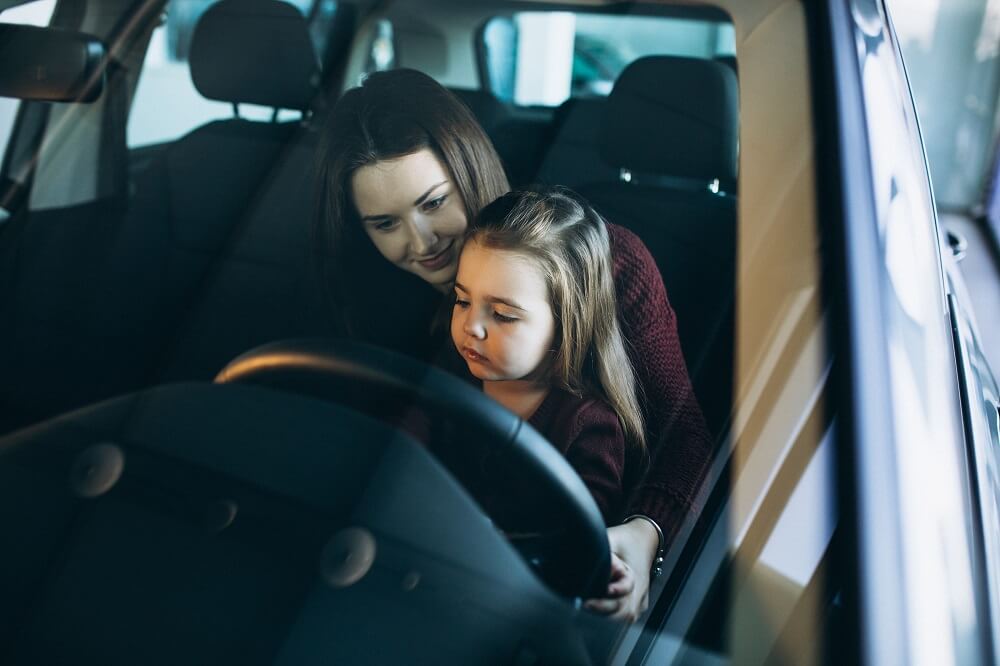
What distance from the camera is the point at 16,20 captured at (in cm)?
121

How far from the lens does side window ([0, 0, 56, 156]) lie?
1.21 metres

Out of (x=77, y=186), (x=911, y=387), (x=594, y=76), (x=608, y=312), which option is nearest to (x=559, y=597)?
(x=608, y=312)

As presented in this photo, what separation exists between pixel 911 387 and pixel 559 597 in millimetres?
351

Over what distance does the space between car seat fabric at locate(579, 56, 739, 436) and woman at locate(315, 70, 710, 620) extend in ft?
0.06

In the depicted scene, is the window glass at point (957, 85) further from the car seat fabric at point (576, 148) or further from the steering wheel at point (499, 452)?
the steering wheel at point (499, 452)

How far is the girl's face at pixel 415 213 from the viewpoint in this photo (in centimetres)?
82

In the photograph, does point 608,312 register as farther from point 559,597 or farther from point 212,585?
point 212,585

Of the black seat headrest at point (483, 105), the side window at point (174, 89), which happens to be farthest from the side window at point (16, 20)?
the black seat headrest at point (483, 105)

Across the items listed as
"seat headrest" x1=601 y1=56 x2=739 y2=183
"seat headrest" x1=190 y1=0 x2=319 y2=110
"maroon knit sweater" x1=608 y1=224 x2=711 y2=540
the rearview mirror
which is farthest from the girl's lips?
the rearview mirror

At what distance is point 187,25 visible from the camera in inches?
47.7

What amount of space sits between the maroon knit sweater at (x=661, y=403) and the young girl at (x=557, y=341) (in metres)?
0.01

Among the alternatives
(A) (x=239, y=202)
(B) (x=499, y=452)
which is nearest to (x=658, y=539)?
(B) (x=499, y=452)

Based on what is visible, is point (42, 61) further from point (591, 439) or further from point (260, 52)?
point (591, 439)

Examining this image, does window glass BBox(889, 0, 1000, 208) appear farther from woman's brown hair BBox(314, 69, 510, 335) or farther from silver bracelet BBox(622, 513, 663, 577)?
silver bracelet BBox(622, 513, 663, 577)
